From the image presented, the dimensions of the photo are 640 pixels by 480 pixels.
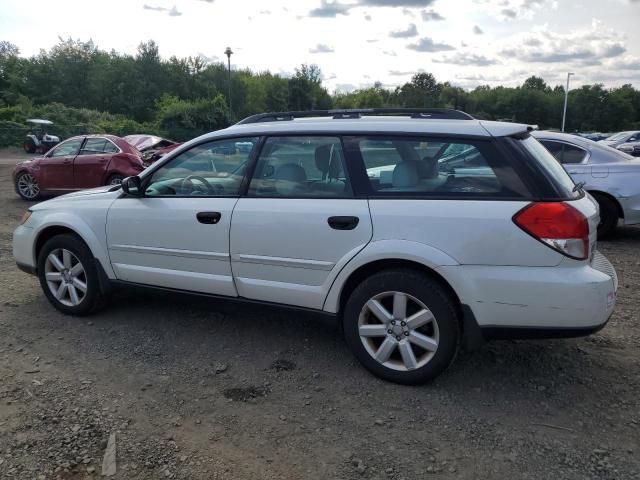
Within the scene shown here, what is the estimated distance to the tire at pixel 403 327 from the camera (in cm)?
334

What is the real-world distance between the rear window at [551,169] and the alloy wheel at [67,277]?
3.61m

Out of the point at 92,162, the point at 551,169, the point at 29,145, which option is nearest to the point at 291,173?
the point at 551,169

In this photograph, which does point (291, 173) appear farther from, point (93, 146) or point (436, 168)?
point (93, 146)

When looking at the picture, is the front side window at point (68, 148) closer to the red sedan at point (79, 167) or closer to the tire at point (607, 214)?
the red sedan at point (79, 167)

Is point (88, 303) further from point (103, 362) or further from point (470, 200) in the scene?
point (470, 200)

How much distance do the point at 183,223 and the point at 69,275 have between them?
1366mm

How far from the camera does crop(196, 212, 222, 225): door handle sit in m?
3.96

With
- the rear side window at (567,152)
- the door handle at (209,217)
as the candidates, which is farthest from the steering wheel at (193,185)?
the rear side window at (567,152)

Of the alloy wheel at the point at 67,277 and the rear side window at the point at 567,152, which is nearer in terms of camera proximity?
the alloy wheel at the point at 67,277

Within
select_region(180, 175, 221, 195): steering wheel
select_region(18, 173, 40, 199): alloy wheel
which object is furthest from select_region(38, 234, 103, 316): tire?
select_region(18, 173, 40, 199): alloy wheel

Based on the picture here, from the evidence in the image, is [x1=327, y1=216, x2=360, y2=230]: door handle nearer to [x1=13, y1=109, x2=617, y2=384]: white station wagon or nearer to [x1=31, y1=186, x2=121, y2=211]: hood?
[x1=13, y1=109, x2=617, y2=384]: white station wagon

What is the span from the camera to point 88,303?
4.70m

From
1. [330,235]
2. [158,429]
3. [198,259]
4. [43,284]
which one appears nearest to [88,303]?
[43,284]

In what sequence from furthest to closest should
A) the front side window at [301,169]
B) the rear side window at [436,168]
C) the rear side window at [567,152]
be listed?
1. the rear side window at [567,152]
2. the front side window at [301,169]
3. the rear side window at [436,168]
